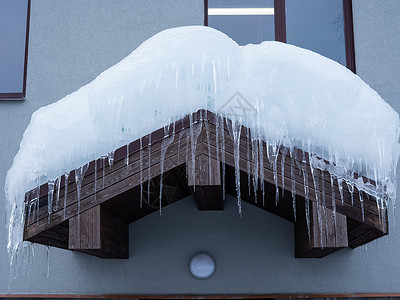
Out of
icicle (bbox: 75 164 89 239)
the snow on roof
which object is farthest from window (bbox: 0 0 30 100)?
icicle (bbox: 75 164 89 239)

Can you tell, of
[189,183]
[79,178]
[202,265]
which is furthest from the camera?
[202,265]

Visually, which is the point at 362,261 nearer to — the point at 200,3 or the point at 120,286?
the point at 120,286

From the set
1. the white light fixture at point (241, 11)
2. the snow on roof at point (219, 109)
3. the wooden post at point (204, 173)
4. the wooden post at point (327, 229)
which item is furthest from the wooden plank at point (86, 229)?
the white light fixture at point (241, 11)

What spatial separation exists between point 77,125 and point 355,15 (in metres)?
3.41

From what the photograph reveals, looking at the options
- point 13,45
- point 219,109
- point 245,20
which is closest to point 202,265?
point 219,109

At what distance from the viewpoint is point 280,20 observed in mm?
5520

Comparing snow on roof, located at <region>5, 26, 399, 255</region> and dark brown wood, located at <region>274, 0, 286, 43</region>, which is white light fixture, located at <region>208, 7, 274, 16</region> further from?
snow on roof, located at <region>5, 26, 399, 255</region>

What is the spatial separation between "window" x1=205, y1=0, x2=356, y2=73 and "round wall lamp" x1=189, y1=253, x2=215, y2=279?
93.0 inches

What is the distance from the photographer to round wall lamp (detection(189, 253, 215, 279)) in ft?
16.0

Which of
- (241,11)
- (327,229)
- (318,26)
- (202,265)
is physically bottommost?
(202,265)

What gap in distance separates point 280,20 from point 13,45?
3033 mm

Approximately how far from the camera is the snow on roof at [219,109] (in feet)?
11.6

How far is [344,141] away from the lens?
11.8 feet

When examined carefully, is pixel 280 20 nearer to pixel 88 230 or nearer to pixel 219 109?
pixel 219 109
